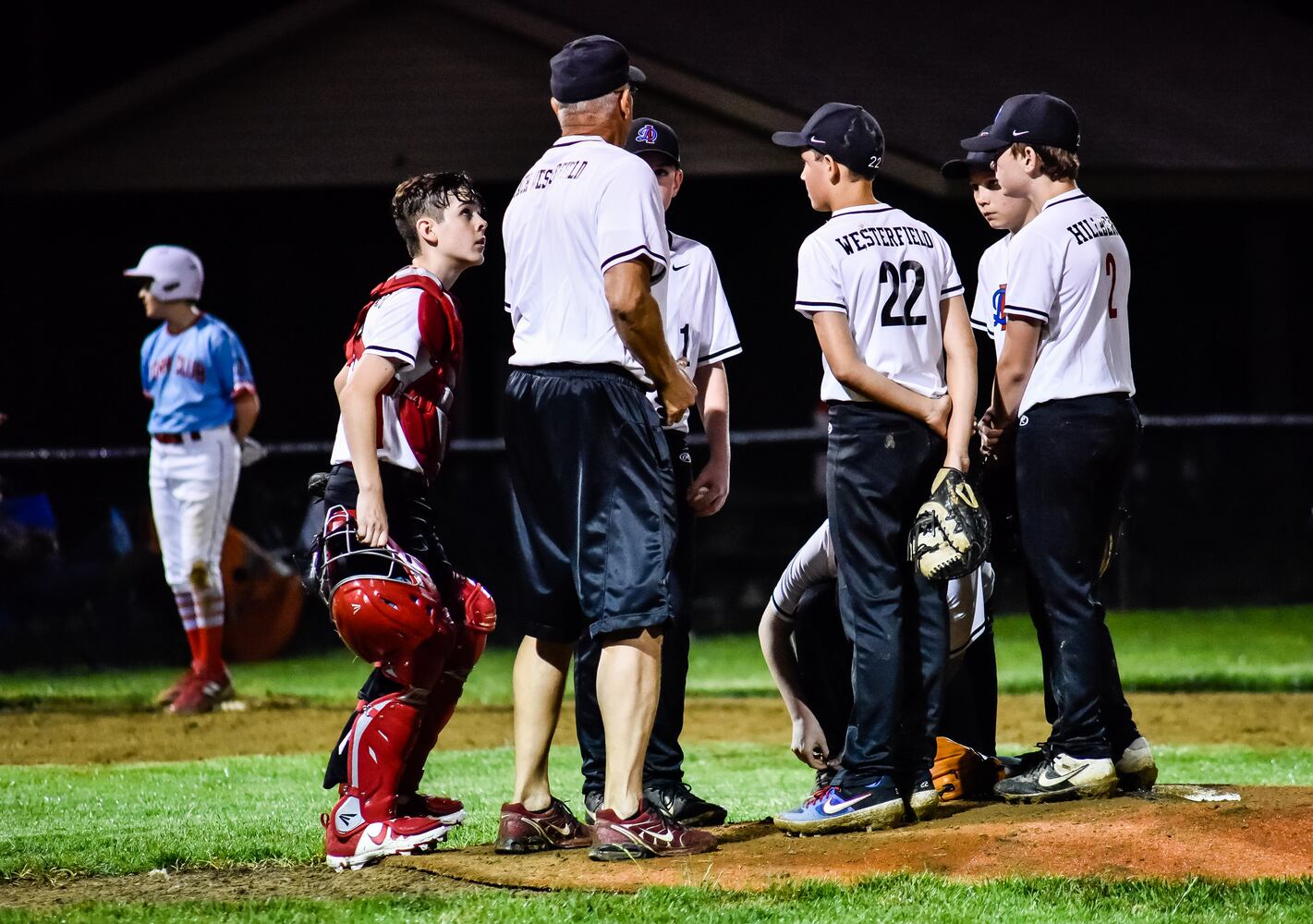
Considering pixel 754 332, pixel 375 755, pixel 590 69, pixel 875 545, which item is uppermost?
pixel 590 69

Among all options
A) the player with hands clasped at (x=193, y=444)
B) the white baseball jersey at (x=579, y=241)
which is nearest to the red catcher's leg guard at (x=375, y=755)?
the white baseball jersey at (x=579, y=241)

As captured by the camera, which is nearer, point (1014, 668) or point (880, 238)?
point (880, 238)

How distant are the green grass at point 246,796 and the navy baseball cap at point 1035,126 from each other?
2.52 m

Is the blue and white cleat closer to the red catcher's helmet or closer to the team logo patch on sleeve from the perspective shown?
the red catcher's helmet

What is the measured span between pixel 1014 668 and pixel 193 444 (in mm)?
5457

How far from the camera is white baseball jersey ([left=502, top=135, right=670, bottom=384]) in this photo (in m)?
4.79

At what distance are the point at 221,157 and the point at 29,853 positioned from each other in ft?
39.9

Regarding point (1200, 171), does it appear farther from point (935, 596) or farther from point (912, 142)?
point (935, 596)

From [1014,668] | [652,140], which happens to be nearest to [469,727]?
[1014,668]

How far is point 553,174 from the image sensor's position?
4.96 metres

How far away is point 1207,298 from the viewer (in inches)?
747

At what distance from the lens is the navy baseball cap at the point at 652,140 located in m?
5.96

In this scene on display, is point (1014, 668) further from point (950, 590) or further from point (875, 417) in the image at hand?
point (875, 417)

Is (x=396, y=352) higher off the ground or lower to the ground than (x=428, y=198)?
lower
